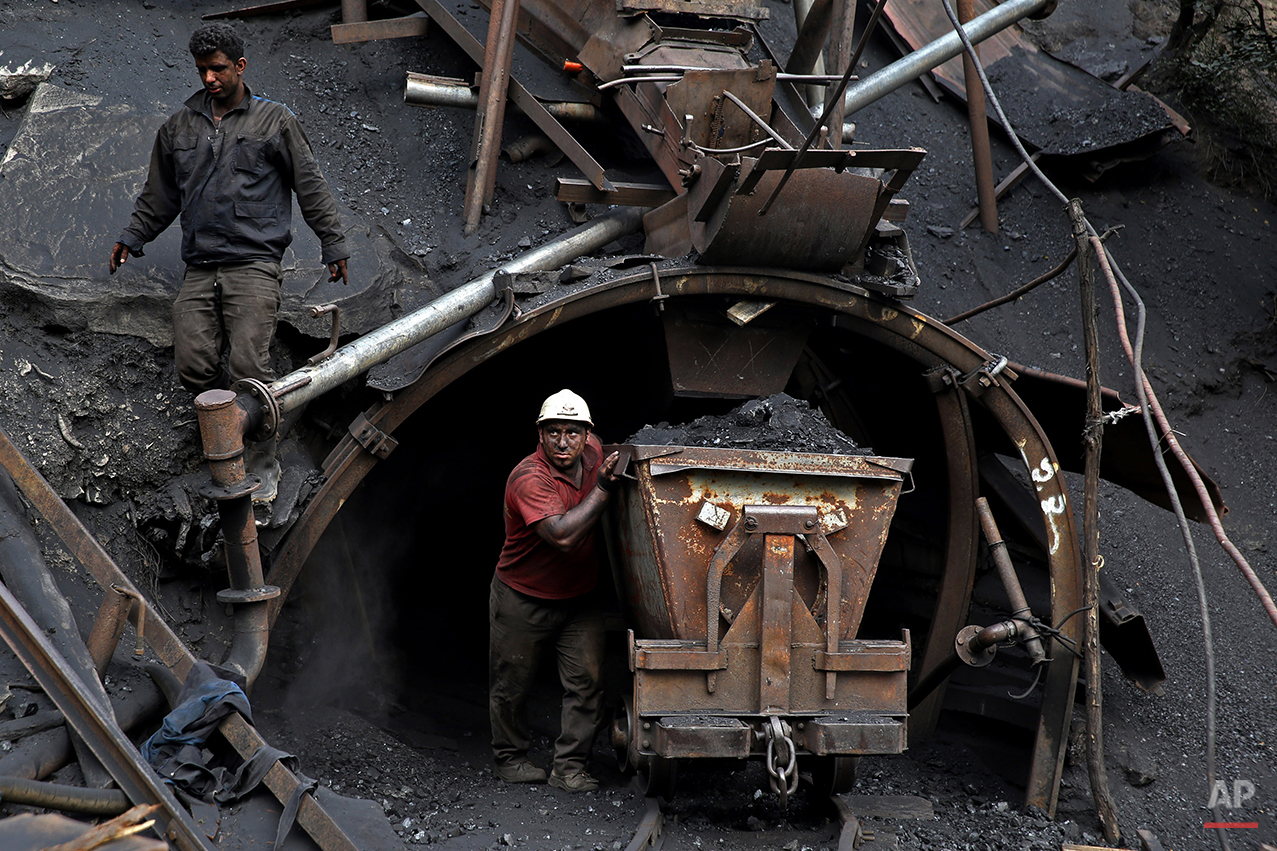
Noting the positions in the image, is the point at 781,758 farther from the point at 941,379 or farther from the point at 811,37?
the point at 811,37

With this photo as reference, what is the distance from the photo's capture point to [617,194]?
6578 millimetres

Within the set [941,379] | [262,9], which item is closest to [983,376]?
[941,379]

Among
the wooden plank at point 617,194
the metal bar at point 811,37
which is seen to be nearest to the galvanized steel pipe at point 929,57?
the metal bar at point 811,37

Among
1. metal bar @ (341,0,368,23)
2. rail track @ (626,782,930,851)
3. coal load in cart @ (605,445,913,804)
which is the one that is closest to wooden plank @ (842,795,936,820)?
rail track @ (626,782,930,851)

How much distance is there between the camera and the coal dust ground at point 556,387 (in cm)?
514

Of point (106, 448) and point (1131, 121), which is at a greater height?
point (1131, 121)

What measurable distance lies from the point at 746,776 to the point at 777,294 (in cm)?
267

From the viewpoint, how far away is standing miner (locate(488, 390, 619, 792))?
17.3 ft

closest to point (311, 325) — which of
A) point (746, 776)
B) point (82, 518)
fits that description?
point (82, 518)

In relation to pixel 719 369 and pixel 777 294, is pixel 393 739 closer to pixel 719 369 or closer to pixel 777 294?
pixel 719 369

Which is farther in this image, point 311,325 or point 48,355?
point 311,325

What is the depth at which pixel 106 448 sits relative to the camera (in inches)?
203

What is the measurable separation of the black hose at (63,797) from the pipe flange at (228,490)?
5.01 feet

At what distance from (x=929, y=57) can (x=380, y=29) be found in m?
4.05
